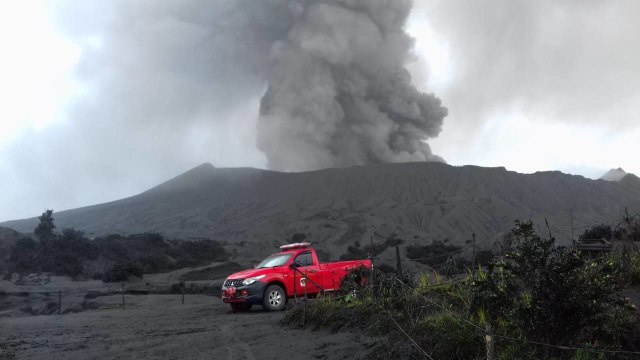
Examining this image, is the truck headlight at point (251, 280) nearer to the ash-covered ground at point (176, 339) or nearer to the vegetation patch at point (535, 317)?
the ash-covered ground at point (176, 339)

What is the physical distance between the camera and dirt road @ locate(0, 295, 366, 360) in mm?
7949

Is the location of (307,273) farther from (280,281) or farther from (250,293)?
(250,293)

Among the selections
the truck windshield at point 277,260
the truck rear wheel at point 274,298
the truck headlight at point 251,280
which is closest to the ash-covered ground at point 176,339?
the truck rear wheel at point 274,298

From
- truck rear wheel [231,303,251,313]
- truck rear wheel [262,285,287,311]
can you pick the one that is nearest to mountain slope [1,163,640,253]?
truck rear wheel [231,303,251,313]

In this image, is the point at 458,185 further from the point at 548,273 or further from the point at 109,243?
the point at 548,273

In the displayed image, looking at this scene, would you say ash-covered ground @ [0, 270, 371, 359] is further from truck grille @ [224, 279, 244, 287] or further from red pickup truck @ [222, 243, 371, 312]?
truck grille @ [224, 279, 244, 287]

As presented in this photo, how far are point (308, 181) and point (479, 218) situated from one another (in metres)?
26.7

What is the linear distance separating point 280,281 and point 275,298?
1.42 feet

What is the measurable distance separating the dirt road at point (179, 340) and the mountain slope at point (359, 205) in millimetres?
36930

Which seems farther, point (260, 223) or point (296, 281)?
point (260, 223)

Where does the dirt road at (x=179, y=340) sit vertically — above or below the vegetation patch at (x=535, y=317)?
below

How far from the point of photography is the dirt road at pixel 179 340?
26.1 ft

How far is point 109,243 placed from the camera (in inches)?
1976

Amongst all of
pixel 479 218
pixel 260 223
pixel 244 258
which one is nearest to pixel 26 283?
pixel 244 258
